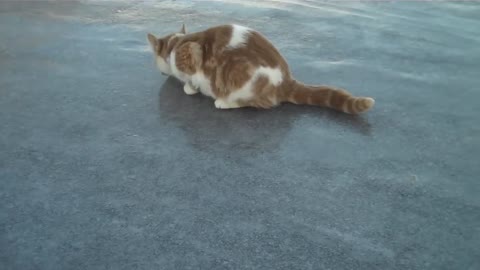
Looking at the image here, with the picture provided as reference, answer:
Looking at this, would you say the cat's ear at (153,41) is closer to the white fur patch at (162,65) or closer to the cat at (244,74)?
the white fur patch at (162,65)

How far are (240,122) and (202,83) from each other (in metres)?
0.24

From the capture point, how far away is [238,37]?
1.70 meters

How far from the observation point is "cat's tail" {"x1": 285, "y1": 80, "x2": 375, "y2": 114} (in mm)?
1619

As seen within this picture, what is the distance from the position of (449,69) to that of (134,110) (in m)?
1.33

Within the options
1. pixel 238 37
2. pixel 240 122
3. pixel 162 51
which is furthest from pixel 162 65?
pixel 240 122

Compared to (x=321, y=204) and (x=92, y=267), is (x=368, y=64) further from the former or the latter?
(x=92, y=267)

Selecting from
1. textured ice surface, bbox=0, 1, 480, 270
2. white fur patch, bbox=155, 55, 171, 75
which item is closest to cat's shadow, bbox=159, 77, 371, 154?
textured ice surface, bbox=0, 1, 480, 270

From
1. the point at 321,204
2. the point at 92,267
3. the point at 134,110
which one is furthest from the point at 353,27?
the point at 92,267

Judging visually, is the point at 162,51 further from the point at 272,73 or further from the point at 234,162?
the point at 234,162

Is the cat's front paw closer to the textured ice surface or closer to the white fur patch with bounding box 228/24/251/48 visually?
the textured ice surface

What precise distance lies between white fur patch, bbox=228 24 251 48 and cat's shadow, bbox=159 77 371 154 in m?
0.23

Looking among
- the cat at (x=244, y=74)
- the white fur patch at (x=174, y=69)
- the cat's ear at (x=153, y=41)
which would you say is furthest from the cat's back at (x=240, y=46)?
the cat's ear at (x=153, y=41)

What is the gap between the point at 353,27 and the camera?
2.52 metres

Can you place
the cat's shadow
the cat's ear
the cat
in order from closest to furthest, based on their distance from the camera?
the cat's shadow
the cat
the cat's ear
